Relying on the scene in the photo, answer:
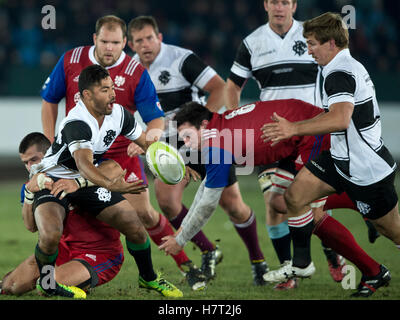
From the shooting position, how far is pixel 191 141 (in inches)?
217

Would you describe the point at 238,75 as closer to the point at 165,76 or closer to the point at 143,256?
the point at 165,76

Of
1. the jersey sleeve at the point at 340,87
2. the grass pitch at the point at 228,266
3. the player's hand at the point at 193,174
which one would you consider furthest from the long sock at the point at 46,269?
the jersey sleeve at the point at 340,87

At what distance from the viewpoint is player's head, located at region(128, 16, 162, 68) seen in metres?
7.17

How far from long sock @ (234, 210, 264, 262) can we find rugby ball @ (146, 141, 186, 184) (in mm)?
1536

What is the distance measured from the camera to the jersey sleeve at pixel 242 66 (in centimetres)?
684

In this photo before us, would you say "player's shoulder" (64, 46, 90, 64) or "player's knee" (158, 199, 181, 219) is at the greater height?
"player's shoulder" (64, 46, 90, 64)

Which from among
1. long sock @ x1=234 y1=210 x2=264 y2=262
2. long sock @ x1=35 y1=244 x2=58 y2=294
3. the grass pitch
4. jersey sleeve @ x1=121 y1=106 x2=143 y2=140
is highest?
jersey sleeve @ x1=121 y1=106 x2=143 y2=140

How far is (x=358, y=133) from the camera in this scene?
513cm

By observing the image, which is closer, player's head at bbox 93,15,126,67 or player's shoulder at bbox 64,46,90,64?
player's head at bbox 93,15,126,67

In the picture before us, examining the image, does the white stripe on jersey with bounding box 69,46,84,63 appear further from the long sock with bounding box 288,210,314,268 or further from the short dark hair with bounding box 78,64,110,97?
the long sock with bounding box 288,210,314,268

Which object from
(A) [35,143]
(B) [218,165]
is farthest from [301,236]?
(A) [35,143]

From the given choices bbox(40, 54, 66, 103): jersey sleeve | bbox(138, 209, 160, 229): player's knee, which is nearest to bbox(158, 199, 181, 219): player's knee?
bbox(138, 209, 160, 229): player's knee

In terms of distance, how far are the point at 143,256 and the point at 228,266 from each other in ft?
5.58

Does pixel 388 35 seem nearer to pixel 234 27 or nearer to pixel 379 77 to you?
pixel 379 77
